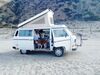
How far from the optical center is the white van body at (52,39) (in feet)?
51.1

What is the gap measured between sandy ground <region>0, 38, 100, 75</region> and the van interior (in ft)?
2.08

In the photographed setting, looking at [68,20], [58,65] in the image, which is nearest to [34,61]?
[58,65]

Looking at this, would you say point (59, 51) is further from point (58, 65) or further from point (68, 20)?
point (68, 20)

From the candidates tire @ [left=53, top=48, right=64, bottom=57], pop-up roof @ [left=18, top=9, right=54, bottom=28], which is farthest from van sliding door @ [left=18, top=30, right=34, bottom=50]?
tire @ [left=53, top=48, right=64, bottom=57]

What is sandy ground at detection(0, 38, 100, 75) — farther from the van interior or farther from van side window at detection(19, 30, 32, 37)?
van side window at detection(19, 30, 32, 37)

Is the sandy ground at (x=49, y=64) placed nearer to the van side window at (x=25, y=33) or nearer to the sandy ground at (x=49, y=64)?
the sandy ground at (x=49, y=64)

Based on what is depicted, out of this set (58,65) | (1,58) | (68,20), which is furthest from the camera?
(68,20)

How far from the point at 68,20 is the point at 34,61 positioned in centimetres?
2946

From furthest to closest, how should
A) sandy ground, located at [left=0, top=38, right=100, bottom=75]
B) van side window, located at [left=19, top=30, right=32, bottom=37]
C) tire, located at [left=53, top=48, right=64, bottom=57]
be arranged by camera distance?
1. van side window, located at [left=19, top=30, right=32, bottom=37]
2. tire, located at [left=53, top=48, right=64, bottom=57]
3. sandy ground, located at [left=0, top=38, right=100, bottom=75]

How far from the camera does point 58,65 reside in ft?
43.3

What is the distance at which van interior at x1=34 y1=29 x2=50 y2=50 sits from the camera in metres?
16.1

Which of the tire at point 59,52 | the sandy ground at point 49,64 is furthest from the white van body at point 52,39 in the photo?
the sandy ground at point 49,64

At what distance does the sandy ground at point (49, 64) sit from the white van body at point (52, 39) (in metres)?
0.53

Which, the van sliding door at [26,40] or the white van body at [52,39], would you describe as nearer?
the white van body at [52,39]
